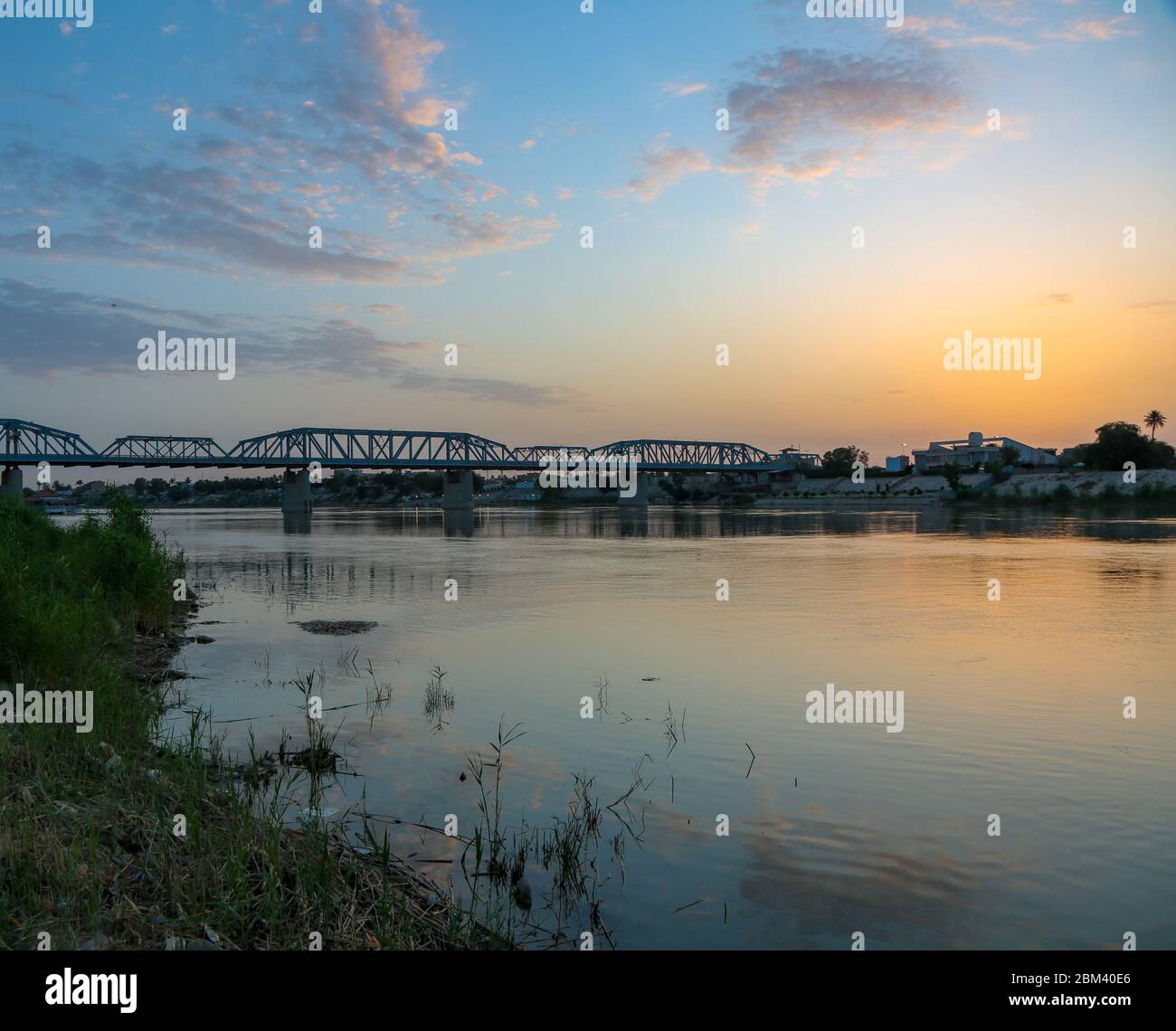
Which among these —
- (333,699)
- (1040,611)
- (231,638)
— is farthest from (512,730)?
(1040,611)

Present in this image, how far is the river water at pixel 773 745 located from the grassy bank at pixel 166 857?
906 millimetres

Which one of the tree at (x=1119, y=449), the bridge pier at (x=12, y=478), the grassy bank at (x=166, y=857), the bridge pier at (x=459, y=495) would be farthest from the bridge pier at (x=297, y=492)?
the grassy bank at (x=166, y=857)

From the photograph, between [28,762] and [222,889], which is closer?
[222,889]

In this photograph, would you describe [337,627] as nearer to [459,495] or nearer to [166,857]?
[166,857]

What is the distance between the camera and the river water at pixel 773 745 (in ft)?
24.4

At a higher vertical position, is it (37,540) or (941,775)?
(37,540)

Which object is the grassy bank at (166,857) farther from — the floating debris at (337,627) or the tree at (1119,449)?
the tree at (1119,449)

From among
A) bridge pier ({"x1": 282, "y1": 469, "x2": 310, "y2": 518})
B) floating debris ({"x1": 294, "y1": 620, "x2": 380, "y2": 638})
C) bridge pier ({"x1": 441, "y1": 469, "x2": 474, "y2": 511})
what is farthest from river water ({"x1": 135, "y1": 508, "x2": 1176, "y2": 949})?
bridge pier ({"x1": 441, "y1": 469, "x2": 474, "y2": 511})

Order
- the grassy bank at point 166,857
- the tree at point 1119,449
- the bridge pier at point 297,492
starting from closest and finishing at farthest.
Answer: the grassy bank at point 166,857
the tree at point 1119,449
the bridge pier at point 297,492

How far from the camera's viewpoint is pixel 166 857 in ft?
23.7

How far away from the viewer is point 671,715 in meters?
14.0

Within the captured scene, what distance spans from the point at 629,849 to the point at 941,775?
4662mm
